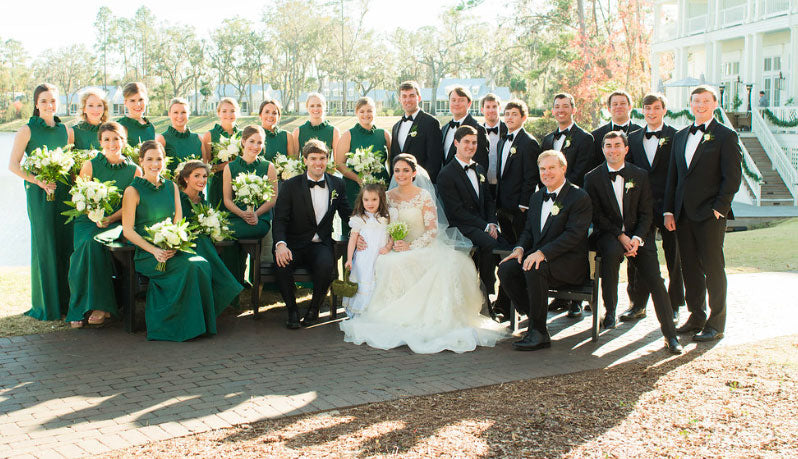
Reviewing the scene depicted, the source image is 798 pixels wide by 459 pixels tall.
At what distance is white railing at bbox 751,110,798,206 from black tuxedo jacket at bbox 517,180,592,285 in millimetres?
18633

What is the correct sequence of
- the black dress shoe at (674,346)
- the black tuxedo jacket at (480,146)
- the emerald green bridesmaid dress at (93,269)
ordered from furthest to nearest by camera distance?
the black tuxedo jacket at (480,146), the emerald green bridesmaid dress at (93,269), the black dress shoe at (674,346)

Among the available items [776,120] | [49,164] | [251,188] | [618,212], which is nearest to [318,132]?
[251,188]

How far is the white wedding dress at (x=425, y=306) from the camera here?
666cm

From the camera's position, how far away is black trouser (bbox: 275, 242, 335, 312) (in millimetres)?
7359

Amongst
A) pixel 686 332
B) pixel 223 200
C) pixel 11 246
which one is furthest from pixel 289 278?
pixel 11 246

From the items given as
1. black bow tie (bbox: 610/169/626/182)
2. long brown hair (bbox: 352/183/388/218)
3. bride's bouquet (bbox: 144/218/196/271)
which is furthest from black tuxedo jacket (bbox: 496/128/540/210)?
bride's bouquet (bbox: 144/218/196/271)

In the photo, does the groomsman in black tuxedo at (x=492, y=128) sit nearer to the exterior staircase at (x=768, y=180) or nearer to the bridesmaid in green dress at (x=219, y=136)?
the bridesmaid in green dress at (x=219, y=136)

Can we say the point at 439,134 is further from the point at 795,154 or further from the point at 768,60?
the point at 768,60

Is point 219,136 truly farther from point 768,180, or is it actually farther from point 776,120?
point 776,120

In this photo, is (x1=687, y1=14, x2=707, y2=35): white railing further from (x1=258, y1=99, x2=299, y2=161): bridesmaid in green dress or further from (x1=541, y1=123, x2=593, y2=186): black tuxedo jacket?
(x1=258, y1=99, x2=299, y2=161): bridesmaid in green dress

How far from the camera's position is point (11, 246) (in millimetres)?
16391

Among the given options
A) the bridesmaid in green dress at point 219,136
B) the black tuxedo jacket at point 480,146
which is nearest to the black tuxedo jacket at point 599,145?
the black tuxedo jacket at point 480,146

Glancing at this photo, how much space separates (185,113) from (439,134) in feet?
9.21

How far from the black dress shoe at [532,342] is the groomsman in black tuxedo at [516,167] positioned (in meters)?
1.80
